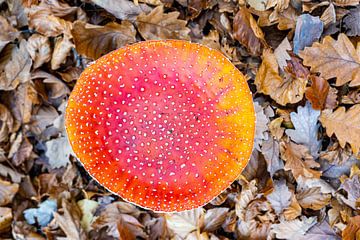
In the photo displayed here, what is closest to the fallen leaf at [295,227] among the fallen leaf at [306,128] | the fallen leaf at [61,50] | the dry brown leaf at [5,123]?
the fallen leaf at [306,128]

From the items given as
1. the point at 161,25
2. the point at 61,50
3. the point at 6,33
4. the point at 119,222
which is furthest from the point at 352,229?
the point at 6,33

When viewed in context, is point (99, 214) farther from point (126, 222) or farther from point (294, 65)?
point (294, 65)

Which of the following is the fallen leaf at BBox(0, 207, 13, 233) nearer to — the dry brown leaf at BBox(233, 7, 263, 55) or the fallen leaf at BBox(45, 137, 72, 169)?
the fallen leaf at BBox(45, 137, 72, 169)

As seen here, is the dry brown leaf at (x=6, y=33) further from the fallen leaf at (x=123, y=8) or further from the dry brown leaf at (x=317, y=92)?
the dry brown leaf at (x=317, y=92)

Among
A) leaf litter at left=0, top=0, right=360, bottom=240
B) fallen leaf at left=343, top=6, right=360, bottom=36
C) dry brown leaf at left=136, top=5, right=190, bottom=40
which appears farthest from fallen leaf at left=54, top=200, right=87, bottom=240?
fallen leaf at left=343, top=6, right=360, bottom=36

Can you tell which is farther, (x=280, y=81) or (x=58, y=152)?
(x=58, y=152)

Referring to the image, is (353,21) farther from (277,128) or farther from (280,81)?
(277,128)

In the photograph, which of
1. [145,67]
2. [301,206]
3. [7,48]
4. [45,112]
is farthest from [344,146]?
[7,48]
